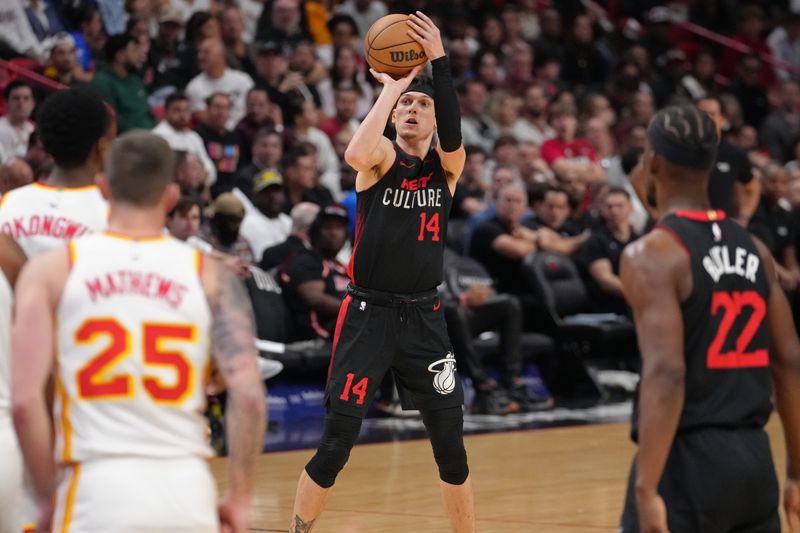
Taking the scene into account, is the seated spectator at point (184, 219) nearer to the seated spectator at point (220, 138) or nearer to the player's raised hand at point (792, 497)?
the seated spectator at point (220, 138)

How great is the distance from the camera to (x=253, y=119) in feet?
44.9

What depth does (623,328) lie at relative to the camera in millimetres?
13078

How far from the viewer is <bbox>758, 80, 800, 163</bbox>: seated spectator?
18516mm

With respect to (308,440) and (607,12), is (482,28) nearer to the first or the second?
(607,12)

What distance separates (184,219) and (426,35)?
453 centimetres

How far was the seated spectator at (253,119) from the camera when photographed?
13609 millimetres

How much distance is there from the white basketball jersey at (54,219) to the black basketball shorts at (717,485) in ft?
5.88

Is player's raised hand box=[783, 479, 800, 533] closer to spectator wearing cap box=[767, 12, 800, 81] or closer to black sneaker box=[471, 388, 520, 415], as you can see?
black sneaker box=[471, 388, 520, 415]

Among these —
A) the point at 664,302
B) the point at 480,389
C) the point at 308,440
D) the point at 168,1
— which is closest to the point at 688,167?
the point at 664,302

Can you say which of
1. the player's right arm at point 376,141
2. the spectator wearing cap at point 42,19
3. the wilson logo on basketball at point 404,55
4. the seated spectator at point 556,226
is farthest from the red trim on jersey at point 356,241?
the spectator wearing cap at point 42,19

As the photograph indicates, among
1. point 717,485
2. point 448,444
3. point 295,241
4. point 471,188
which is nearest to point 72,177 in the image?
point 717,485

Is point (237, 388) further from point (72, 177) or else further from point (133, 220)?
point (72, 177)

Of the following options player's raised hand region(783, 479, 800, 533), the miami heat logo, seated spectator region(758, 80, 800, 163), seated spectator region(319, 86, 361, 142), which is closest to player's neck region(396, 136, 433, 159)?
Answer: the miami heat logo

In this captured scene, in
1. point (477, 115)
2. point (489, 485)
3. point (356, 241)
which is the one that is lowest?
point (477, 115)
